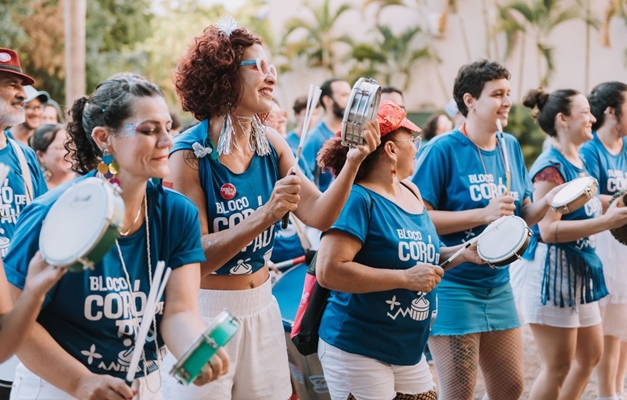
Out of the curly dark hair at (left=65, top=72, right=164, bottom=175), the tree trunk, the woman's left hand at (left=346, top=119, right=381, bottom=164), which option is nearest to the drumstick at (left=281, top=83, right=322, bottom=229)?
the woman's left hand at (left=346, top=119, right=381, bottom=164)

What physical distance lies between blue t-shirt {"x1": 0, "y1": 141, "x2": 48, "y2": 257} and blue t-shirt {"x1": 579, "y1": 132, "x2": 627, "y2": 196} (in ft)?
11.9

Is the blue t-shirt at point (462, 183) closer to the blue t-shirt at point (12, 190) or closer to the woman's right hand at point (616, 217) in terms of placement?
the woman's right hand at point (616, 217)

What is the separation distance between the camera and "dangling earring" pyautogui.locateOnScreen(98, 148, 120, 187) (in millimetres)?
2668

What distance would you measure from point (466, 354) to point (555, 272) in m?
1.13

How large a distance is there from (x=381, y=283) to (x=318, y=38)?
69.6 feet

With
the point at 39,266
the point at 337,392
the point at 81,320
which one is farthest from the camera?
the point at 337,392

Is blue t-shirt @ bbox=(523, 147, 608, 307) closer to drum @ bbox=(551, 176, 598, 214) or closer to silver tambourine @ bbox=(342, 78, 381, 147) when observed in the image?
drum @ bbox=(551, 176, 598, 214)

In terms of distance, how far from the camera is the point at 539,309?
5.00 meters

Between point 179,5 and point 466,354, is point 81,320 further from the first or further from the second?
point 179,5

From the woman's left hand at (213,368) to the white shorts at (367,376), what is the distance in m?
1.36

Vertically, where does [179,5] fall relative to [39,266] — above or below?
above

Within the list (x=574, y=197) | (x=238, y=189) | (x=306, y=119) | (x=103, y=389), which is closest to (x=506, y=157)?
(x=574, y=197)

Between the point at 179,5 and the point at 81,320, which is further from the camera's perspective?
the point at 179,5

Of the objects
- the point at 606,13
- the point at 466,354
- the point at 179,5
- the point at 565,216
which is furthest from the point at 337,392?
the point at 179,5
